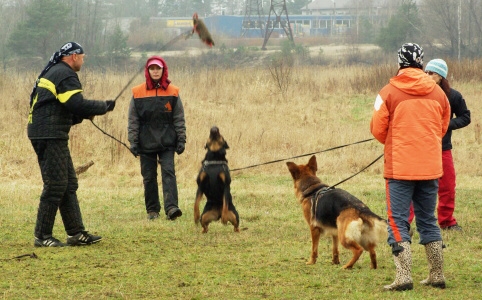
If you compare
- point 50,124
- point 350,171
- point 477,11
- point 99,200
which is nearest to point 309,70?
point 350,171

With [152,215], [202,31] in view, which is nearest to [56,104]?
[202,31]

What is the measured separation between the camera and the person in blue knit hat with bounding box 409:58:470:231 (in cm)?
762

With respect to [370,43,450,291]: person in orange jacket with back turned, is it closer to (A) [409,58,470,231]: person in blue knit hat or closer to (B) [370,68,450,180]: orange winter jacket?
(B) [370,68,450,180]: orange winter jacket

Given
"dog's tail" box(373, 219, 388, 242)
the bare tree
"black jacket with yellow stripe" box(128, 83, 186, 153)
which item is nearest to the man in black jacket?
"black jacket with yellow stripe" box(128, 83, 186, 153)

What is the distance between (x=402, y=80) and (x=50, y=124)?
11.6 ft

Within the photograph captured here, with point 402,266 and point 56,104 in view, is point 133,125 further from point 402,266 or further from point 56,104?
point 402,266

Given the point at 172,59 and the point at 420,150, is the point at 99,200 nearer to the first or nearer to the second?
the point at 420,150

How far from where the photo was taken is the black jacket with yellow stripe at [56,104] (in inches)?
278

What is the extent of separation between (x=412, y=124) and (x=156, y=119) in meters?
4.50

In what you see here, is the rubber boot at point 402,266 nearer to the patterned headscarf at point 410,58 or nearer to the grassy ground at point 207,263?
the grassy ground at point 207,263

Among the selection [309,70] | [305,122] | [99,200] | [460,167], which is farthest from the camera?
[309,70]

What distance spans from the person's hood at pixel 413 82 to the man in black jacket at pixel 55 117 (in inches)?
125

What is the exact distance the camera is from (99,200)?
35.8ft

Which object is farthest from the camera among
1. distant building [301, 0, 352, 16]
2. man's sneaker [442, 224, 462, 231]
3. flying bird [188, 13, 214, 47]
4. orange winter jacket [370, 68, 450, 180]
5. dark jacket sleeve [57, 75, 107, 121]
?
distant building [301, 0, 352, 16]
